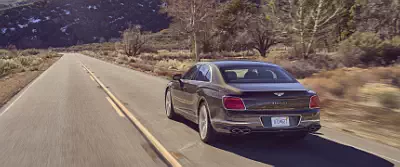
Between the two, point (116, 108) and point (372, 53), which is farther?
point (372, 53)

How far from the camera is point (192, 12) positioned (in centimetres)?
3766

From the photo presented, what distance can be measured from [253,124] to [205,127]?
1.18m

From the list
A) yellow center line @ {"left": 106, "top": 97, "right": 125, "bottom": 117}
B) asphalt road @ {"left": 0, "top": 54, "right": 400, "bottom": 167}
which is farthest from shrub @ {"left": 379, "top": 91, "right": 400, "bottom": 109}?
yellow center line @ {"left": 106, "top": 97, "right": 125, "bottom": 117}

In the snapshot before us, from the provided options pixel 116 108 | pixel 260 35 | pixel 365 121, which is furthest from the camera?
pixel 260 35

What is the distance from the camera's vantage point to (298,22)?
25.4m

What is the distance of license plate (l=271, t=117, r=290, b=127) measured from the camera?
22.0 ft

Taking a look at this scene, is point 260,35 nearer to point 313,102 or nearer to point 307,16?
point 307,16

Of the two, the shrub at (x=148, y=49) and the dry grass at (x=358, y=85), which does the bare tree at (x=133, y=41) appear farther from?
the dry grass at (x=358, y=85)

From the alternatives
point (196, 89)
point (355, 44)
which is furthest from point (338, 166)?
point (355, 44)

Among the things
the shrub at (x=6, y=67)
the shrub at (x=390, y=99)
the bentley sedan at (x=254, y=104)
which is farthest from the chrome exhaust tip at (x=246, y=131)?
the shrub at (x=6, y=67)

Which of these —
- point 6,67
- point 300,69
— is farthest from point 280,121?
point 6,67

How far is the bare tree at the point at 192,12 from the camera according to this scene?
37719mm

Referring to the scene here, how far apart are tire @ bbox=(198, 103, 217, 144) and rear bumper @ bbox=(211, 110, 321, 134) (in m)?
0.38

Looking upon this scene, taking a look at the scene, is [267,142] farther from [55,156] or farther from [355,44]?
[355,44]
